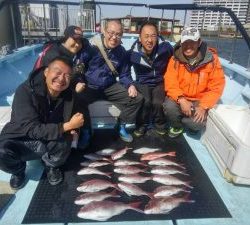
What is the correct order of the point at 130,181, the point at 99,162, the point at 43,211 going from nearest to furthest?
1. the point at 43,211
2. the point at 130,181
3. the point at 99,162

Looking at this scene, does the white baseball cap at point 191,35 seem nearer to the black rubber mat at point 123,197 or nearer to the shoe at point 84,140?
the black rubber mat at point 123,197

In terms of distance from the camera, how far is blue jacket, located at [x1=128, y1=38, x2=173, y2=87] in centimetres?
419

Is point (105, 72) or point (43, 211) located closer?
point (43, 211)

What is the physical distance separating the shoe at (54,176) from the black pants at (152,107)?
1589 millimetres

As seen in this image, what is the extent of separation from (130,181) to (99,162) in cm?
52

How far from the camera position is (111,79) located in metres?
4.18

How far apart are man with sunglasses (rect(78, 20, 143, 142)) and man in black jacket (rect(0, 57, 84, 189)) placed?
35.3 inches

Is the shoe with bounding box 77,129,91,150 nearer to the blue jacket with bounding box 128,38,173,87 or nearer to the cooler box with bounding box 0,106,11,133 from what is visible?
the cooler box with bounding box 0,106,11,133

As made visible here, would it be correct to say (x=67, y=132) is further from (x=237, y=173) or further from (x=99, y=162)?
(x=237, y=173)

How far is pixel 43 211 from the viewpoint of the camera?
104 inches

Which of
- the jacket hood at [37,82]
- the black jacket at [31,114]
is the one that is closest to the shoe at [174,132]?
the black jacket at [31,114]

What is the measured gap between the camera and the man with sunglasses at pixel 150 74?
415 cm

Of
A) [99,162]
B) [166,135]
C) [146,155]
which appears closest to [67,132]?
[99,162]

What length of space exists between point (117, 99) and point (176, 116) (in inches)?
36.3
